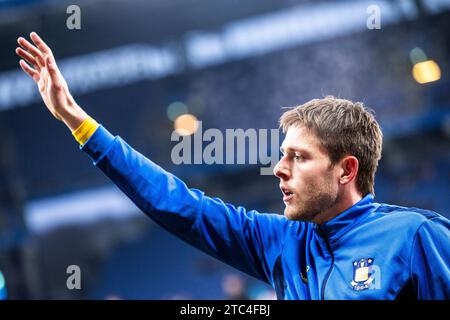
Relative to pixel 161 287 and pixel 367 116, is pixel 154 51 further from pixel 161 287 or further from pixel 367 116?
pixel 367 116

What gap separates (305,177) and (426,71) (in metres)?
7.89

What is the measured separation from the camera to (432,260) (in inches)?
66.8

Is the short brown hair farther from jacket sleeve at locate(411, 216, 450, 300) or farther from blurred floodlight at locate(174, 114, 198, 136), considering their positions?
blurred floodlight at locate(174, 114, 198, 136)

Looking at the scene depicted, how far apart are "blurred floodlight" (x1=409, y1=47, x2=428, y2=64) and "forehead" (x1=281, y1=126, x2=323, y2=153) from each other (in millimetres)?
7720

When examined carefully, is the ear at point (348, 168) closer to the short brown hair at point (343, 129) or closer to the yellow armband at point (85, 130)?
the short brown hair at point (343, 129)

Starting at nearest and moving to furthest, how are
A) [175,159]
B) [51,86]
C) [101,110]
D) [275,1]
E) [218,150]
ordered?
[51,86], [175,159], [218,150], [275,1], [101,110]

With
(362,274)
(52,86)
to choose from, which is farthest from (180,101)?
(362,274)

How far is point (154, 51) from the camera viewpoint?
10078 mm

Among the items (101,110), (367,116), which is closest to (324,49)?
(101,110)

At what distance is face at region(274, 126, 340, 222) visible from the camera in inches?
73.9

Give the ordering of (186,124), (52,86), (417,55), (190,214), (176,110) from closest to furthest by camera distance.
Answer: (52,86), (190,214), (417,55), (186,124), (176,110)

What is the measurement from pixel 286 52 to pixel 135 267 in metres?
4.09

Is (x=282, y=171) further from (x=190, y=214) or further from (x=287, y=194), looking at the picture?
(x=190, y=214)

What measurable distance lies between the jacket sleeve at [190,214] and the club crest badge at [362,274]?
0.88 ft
